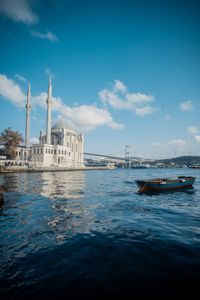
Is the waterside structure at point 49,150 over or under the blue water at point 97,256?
over

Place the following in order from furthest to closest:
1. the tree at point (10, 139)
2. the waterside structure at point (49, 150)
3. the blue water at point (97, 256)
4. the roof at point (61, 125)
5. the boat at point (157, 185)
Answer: the roof at point (61, 125) < the waterside structure at point (49, 150) < the tree at point (10, 139) < the boat at point (157, 185) < the blue water at point (97, 256)

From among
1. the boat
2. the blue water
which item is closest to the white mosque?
the boat

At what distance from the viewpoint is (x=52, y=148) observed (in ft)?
326

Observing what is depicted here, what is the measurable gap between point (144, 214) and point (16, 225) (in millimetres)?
8228

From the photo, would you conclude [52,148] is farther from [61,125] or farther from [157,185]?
A: [157,185]

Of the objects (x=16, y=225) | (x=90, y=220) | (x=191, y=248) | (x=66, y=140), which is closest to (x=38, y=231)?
(x=16, y=225)

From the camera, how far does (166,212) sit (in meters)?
13.3

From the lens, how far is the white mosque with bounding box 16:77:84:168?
9181 cm

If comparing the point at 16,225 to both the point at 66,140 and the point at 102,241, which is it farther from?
the point at 66,140

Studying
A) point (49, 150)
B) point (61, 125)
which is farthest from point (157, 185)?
point (61, 125)

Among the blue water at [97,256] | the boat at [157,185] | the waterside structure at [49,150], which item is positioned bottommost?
the blue water at [97,256]

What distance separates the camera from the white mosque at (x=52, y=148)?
91812 millimetres

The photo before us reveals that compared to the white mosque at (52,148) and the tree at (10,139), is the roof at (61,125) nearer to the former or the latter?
the white mosque at (52,148)

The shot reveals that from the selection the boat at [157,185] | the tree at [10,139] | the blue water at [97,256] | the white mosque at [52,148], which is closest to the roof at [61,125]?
the white mosque at [52,148]
